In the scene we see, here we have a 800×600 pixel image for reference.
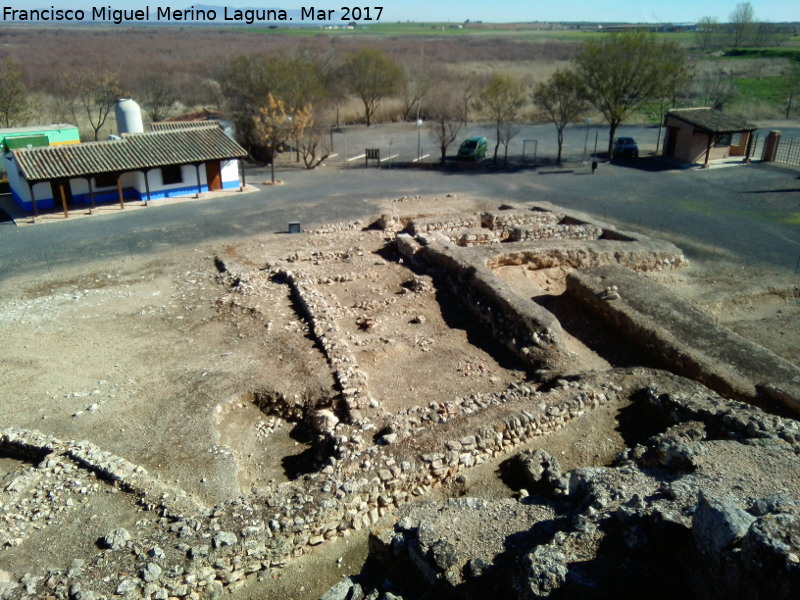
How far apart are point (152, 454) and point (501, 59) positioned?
86.3 meters

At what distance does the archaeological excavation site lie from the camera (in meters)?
6.75

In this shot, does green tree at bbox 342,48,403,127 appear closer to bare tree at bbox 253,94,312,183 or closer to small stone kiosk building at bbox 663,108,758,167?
bare tree at bbox 253,94,312,183

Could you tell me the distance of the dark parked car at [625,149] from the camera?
113 feet

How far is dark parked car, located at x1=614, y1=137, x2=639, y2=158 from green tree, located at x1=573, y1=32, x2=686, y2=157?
4.85 feet

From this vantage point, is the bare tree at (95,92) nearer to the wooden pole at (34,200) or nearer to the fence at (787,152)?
the wooden pole at (34,200)

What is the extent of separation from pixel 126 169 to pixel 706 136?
27.4 meters

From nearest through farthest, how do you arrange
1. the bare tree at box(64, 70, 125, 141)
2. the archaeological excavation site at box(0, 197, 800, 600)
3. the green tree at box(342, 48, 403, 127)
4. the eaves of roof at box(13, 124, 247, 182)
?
the archaeological excavation site at box(0, 197, 800, 600)
the eaves of roof at box(13, 124, 247, 182)
the bare tree at box(64, 70, 125, 141)
the green tree at box(342, 48, 403, 127)

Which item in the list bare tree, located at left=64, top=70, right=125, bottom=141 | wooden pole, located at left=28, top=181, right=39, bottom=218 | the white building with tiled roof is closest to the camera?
wooden pole, located at left=28, top=181, right=39, bottom=218

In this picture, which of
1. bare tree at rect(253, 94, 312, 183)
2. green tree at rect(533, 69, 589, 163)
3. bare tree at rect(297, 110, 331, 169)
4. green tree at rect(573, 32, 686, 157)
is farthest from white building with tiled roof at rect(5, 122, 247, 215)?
green tree at rect(573, 32, 686, 157)

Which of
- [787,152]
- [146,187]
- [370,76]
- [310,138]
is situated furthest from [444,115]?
[787,152]

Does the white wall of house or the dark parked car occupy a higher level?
the dark parked car

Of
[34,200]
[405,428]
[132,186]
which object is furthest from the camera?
[132,186]

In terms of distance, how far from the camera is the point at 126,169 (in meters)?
25.6

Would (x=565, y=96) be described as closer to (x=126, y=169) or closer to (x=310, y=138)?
(x=310, y=138)
